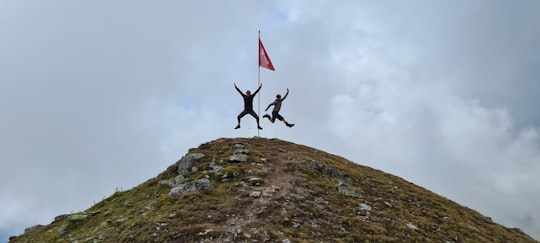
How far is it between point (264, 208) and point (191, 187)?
4832mm

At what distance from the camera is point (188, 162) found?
25.6 m

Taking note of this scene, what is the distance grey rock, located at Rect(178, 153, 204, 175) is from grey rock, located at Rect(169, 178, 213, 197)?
10.4ft

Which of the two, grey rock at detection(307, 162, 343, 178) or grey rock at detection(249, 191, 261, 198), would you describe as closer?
grey rock at detection(249, 191, 261, 198)

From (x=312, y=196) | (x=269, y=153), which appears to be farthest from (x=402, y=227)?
(x=269, y=153)

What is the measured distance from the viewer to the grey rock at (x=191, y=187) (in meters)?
21.5

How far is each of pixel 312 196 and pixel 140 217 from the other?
8825 mm

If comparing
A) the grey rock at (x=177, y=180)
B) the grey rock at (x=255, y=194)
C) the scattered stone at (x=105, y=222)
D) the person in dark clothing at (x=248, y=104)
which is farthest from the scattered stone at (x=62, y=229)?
the person in dark clothing at (x=248, y=104)

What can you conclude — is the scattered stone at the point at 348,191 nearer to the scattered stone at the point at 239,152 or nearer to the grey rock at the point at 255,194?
the grey rock at the point at 255,194

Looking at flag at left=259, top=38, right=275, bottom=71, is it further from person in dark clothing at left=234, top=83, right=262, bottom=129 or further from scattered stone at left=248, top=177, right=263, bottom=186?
scattered stone at left=248, top=177, right=263, bottom=186

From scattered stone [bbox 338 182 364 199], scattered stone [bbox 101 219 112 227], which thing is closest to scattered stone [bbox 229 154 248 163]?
scattered stone [bbox 338 182 364 199]

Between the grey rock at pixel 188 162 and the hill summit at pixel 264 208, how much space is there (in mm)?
64

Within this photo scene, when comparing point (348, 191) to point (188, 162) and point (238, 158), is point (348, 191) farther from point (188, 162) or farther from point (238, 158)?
point (188, 162)

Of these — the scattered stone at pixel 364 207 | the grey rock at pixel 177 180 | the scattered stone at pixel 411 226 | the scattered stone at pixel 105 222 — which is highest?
the grey rock at pixel 177 180

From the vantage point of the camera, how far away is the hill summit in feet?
58.1
